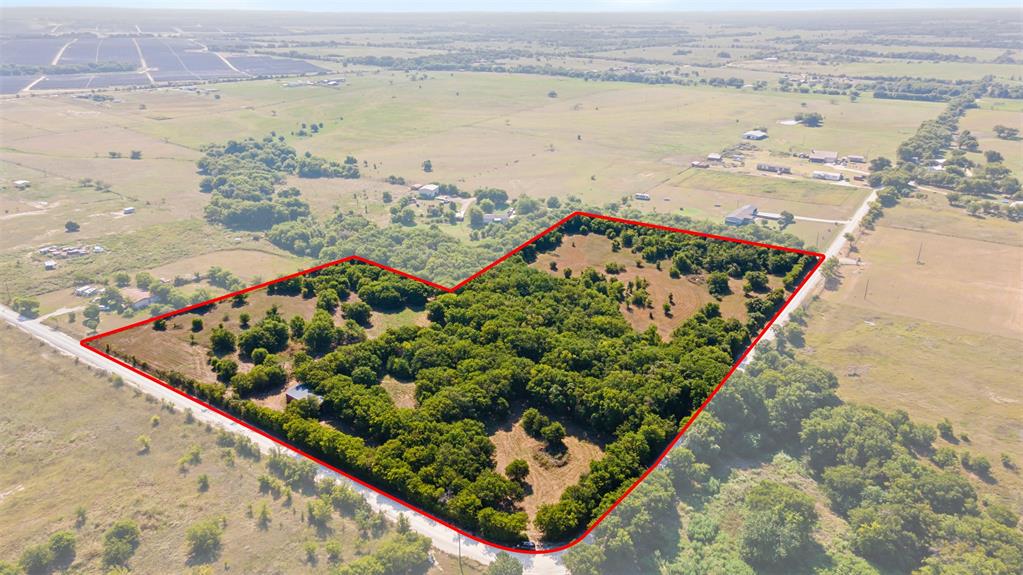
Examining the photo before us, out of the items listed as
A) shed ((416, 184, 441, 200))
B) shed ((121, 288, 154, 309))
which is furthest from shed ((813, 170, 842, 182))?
shed ((121, 288, 154, 309))

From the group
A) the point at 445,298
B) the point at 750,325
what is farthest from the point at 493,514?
the point at 750,325

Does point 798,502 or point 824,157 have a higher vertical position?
point 824,157

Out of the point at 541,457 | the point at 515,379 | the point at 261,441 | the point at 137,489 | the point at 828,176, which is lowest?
the point at 137,489

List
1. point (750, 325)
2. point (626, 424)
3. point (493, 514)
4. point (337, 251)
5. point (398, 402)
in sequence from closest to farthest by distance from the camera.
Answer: point (493, 514) → point (626, 424) → point (398, 402) → point (750, 325) → point (337, 251)

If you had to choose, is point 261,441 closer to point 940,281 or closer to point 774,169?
point 940,281

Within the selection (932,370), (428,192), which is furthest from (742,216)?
(428,192)

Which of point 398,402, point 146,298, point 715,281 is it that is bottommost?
point 146,298

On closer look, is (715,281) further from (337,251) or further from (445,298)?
(337,251)
